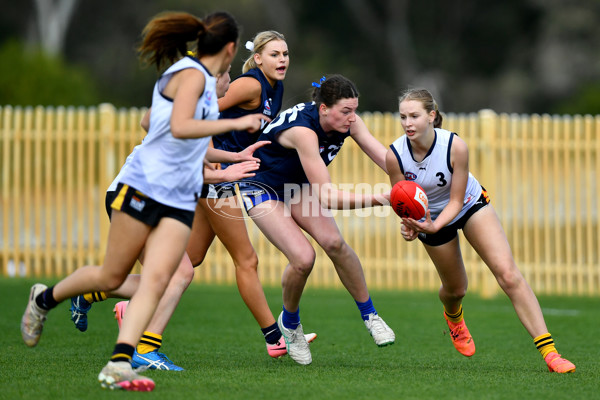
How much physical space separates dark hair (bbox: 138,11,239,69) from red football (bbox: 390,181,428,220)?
1545mm

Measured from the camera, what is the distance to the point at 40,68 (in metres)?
25.0

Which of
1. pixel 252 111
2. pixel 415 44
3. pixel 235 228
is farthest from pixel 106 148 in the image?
pixel 415 44

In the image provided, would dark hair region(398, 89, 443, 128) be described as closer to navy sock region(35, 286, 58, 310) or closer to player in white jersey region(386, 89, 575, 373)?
player in white jersey region(386, 89, 575, 373)

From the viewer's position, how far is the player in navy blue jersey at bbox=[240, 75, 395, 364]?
6426mm

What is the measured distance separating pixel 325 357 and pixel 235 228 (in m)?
1.39

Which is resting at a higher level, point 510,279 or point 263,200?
point 263,200

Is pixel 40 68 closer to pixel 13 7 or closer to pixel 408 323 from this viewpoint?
pixel 13 7

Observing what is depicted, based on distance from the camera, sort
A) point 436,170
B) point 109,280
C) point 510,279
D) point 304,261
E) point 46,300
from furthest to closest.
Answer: point 304,261 < point 436,170 < point 510,279 < point 46,300 < point 109,280

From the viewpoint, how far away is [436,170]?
21.0 feet

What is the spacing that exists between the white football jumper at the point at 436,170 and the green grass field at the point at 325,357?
1.26m

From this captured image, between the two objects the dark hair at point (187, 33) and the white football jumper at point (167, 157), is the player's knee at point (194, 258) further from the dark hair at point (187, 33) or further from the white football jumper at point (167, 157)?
the dark hair at point (187, 33)

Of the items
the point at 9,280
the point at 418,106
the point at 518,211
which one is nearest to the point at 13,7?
the point at 9,280

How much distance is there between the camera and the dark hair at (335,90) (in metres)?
6.38

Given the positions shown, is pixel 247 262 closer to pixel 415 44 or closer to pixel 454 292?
pixel 454 292
